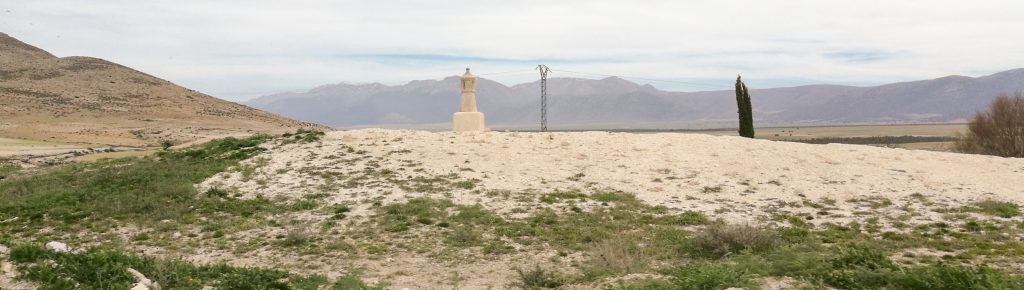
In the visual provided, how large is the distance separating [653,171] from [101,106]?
230 ft

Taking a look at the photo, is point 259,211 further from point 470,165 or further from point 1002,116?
point 1002,116

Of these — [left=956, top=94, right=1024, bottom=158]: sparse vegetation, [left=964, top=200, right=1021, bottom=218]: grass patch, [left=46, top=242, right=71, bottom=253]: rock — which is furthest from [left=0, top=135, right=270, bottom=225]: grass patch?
[left=956, top=94, right=1024, bottom=158]: sparse vegetation

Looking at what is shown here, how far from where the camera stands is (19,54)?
92.8m

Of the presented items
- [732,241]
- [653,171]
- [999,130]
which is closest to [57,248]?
[732,241]

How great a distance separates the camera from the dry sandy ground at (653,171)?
15.7 m

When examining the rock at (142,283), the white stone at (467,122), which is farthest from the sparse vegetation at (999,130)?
the rock at (142,283)

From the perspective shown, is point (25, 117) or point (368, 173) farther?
point (25, 117)

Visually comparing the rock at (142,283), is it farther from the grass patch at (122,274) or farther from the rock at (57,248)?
the rock at (57,248)

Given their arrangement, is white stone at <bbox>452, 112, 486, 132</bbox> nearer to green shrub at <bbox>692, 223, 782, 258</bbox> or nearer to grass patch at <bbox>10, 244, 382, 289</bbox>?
green shrub at <bbox>692, 223, 782, 258</bbox>

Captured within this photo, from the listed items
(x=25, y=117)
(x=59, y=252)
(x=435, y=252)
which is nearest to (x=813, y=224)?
(x=435, y=252)

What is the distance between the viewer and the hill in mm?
55781

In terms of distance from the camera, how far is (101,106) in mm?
69938

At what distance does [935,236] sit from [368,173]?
13.3 meters

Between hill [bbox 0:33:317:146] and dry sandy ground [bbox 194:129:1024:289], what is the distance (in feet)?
126
